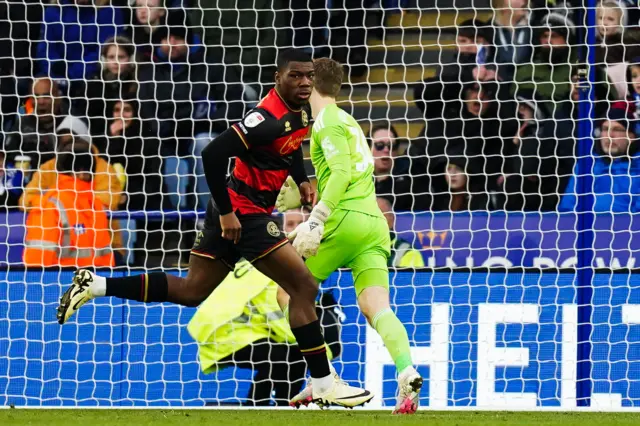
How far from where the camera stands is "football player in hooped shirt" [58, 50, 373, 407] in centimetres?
543

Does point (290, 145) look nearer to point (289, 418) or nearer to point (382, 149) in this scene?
point (289, 418)

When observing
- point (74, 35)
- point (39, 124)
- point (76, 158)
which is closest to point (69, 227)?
point (76, 158)

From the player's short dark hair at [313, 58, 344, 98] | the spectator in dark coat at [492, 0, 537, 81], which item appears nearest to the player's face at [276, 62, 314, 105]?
the player's short dark hair at [313, 58, 344, 98]

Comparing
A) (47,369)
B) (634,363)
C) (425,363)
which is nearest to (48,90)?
(47,369)

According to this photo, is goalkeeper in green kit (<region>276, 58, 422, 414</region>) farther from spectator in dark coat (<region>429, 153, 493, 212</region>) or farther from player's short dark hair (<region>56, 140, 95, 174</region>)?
player's short dark hair (<region>56, 140, 95, 174</region>)

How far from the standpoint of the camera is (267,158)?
5.61 meters

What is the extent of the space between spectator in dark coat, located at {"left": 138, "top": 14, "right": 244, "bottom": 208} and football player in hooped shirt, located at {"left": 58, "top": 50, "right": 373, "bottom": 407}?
7.86 ft

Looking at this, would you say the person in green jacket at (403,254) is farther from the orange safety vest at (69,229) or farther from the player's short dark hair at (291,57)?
the player's short dark hair at (291,57)

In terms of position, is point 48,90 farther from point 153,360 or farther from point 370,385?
point 370,385

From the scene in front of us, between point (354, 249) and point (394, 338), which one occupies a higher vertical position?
point (354, 249)

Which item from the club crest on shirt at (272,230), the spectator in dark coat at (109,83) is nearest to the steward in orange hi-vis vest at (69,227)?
the spectator in dark coat at (109,83)

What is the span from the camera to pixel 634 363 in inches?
293

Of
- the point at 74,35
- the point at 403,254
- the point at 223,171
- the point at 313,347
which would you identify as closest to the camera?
the point at 223,171

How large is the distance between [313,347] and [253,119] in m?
1.08
